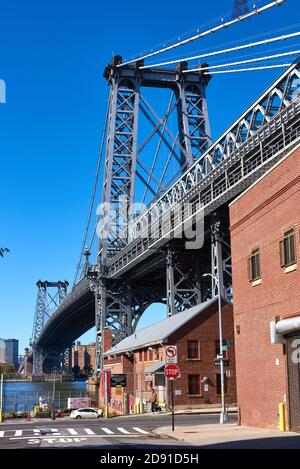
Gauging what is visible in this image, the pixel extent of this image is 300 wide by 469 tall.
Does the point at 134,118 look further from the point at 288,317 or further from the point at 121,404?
the point at 288,317

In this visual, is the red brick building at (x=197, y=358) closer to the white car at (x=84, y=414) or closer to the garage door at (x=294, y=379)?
the white car at (x=84, y=414)

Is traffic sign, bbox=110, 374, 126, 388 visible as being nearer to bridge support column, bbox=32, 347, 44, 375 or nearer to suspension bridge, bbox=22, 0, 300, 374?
suspension bridge, bbox=22, 0, 300, 374

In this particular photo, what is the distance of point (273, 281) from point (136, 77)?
65866mm

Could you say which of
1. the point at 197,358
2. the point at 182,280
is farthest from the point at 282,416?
the point at 182,280

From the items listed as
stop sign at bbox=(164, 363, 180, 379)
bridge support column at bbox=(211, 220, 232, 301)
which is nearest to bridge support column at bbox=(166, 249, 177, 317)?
bridge support column at bbox=(211, 220, 232, 301)

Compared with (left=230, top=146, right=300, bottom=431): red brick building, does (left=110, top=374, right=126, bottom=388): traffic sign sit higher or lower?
lower

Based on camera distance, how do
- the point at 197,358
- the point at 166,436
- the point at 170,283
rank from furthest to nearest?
the point at 170,283, the point at 197,358, the point at 166,436

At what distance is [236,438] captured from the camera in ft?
71.7

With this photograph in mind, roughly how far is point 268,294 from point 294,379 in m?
3.47

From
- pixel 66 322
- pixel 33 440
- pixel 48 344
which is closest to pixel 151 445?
pixel 33 440

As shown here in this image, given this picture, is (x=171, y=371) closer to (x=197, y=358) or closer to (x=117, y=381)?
(x=197, y=358)

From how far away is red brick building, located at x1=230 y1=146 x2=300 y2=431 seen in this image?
22.9 meters

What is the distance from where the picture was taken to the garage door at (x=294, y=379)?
2267cm
